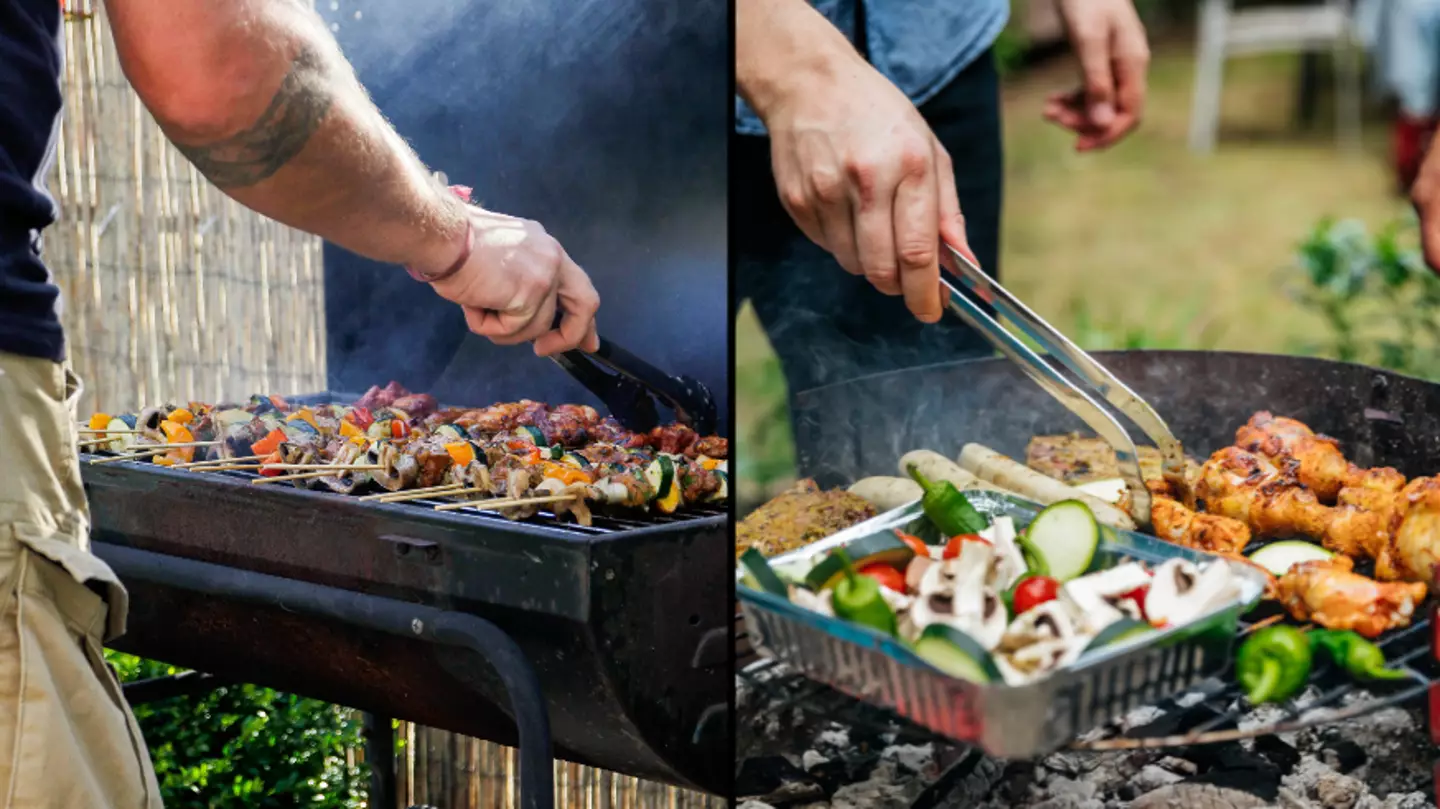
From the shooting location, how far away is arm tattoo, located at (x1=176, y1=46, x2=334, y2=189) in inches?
102

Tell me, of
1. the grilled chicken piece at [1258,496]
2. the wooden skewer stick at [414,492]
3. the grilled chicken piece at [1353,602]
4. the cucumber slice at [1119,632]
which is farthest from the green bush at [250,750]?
the grilled chicken piece at [1353,602]

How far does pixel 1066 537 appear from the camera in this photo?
2.11m

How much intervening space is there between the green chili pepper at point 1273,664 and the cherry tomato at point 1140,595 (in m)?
0.14

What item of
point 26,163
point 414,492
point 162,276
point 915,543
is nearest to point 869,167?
point 915,543

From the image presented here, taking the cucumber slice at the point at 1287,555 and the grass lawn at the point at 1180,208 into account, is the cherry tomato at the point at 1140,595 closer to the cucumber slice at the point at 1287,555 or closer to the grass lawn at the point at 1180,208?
the cucumber slice at the point at 1287,555

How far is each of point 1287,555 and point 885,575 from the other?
56 cm

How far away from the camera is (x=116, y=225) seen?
3199 millimetres

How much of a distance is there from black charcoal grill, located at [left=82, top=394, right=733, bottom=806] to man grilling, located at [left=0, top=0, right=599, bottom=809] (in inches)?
11.1

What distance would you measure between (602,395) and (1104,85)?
110 centimetres

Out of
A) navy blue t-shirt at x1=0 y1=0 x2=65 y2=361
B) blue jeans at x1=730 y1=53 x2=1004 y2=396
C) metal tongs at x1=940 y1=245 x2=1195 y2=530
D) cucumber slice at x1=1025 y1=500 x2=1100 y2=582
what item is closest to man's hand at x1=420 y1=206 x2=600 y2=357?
blue jeans at x1=730 y1=53 x2=1004 y2=396

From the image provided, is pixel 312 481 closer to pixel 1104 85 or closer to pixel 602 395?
pixel 602 395

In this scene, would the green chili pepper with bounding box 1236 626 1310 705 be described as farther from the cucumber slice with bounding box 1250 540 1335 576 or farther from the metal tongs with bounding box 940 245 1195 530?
the metal tongs with bounding box 940 245 1195 530

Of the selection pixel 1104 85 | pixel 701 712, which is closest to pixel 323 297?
pixel 701 712

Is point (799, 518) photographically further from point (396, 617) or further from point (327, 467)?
point (327, 467)
